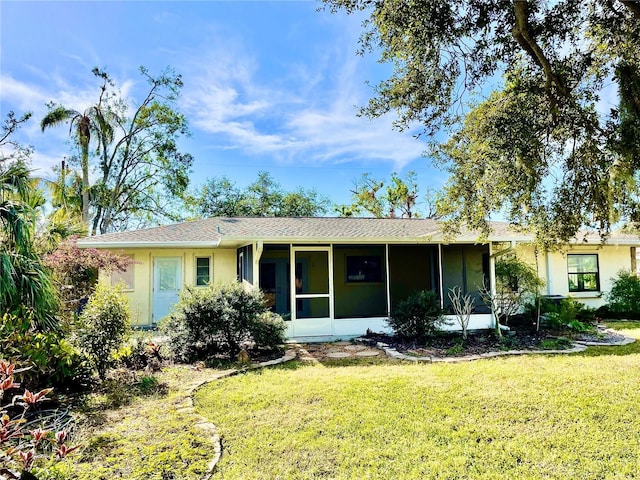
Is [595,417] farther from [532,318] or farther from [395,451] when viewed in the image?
[532,318]

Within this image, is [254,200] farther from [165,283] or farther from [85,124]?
[165,283]

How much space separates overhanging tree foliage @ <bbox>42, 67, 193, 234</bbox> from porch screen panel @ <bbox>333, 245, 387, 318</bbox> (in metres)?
16.6

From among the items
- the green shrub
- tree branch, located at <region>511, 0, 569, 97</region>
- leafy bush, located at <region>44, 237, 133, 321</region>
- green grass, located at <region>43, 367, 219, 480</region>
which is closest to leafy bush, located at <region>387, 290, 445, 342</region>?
tree branch, located at <region>511, 0, 569, 97</region>

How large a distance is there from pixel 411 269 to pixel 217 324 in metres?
5.94

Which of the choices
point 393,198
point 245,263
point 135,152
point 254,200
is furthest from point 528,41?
point 254,200

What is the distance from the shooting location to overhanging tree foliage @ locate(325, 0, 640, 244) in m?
5.58

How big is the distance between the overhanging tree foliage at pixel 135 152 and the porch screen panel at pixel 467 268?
706 inches

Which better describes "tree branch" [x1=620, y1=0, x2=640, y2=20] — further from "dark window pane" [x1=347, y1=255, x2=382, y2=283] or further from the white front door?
the white front door

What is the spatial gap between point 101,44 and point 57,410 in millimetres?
10393

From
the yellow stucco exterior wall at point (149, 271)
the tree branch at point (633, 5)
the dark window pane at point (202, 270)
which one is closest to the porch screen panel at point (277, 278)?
the yellow stucco exterior wall at point (149, 271)

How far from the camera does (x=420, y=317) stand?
30.5 feet

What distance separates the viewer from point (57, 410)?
4875 millimetres

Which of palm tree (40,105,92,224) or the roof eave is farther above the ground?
palm tree (40,105,92,224)

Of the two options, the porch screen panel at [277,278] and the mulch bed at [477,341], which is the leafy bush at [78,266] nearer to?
the porch screen panel at [277,278]
